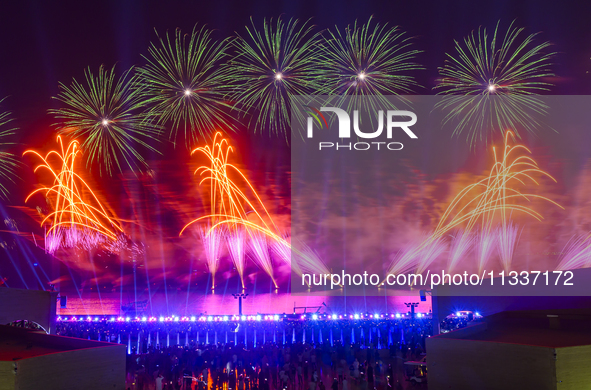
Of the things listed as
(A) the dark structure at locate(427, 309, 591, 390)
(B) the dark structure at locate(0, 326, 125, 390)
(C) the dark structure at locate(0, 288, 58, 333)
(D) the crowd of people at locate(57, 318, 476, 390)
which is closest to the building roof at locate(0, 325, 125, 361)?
(B) the dark structure at locate(0, 326, 125, 390)

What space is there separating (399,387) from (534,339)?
439 centimetres

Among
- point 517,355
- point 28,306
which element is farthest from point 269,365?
point 28,306

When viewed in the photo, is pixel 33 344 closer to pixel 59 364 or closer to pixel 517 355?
pixel 59 364

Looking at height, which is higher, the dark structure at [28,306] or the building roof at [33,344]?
the dark structure at [28,306]

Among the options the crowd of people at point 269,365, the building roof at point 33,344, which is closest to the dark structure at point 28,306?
the building roof at point 33,344

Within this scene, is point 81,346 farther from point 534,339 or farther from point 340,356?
point 534,339

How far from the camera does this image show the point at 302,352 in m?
18.1

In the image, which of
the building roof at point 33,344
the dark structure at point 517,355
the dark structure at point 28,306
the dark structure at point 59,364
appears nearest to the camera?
the dark structure at point 59,364

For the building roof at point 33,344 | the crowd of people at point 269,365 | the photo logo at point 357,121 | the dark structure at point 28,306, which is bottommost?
the crowd of people at point 269,365

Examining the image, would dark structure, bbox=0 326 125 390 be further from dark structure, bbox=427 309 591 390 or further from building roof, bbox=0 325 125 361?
dark structure, bbox=427 309 591 390

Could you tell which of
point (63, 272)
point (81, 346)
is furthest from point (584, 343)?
point (63, 272)

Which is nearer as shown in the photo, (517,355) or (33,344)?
(517,355)

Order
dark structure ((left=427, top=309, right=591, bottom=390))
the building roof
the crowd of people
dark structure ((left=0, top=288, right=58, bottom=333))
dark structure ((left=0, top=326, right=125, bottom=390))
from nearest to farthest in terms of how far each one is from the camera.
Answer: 1. dark structure ((left=0, top=326, right=125, bottom=390))
2. dark structure ((left=427, top=309, right=591, bottom=390))
3. the building roof
4. the crowd of people
5. dark structure ((left=0, top=288, right=58, bottom=333))

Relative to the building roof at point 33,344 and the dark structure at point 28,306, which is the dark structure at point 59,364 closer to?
the building roof at point 33,344
